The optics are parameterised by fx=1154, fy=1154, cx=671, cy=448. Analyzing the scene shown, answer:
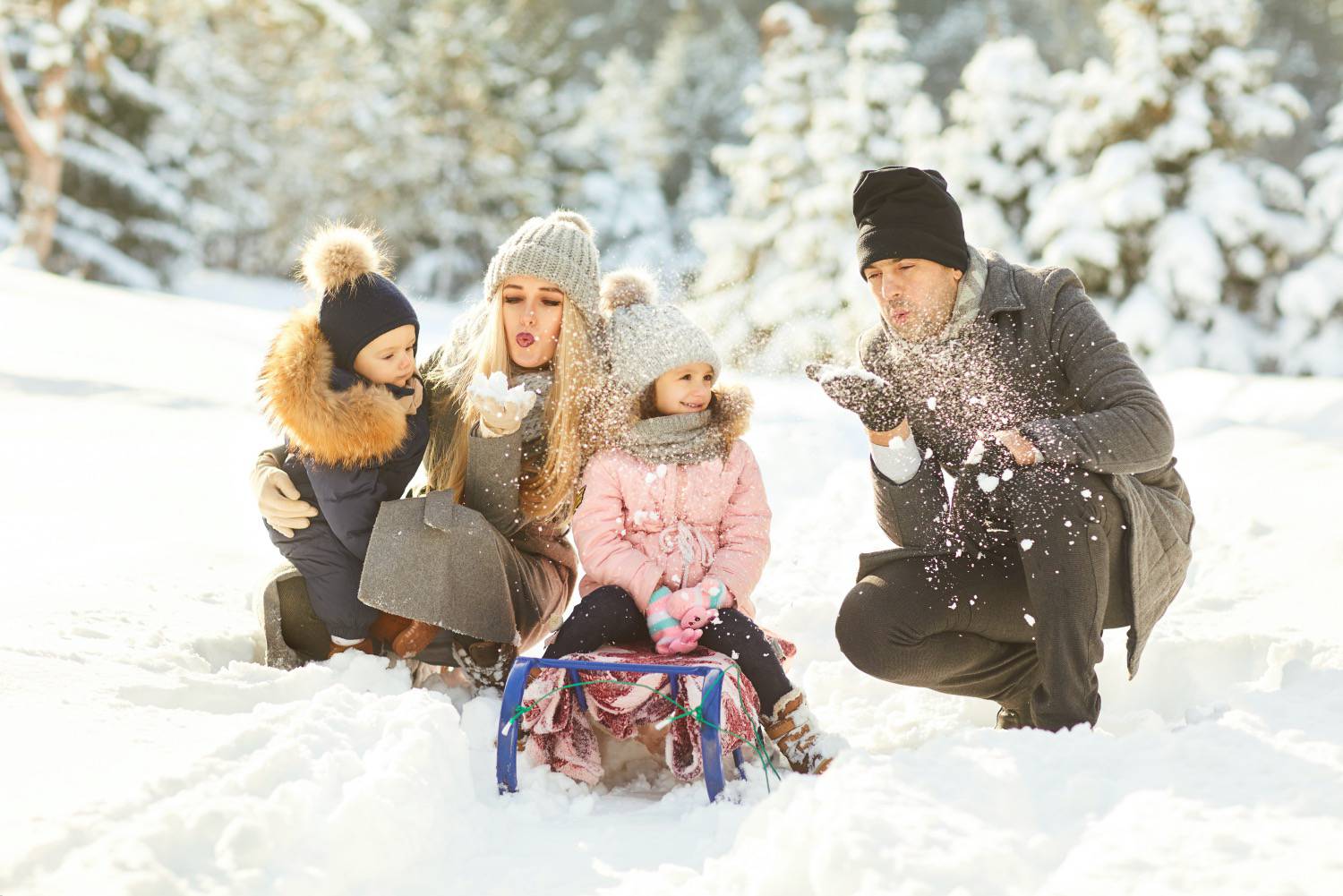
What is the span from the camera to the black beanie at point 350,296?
10.7ft

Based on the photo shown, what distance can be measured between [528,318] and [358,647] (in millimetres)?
1074

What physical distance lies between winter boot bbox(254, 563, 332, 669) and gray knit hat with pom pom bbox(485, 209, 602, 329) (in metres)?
1.02

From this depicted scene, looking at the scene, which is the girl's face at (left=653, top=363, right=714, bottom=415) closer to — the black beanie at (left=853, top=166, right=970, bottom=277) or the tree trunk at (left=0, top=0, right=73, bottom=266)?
the black beanie at (left=853, top=166, right=970, bottom=277)

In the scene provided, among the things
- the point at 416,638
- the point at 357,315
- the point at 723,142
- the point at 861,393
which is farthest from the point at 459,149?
the point at 861,393

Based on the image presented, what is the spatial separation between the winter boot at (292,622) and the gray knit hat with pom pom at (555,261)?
1.02 meters

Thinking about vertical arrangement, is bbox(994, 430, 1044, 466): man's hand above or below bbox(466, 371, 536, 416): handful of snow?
below

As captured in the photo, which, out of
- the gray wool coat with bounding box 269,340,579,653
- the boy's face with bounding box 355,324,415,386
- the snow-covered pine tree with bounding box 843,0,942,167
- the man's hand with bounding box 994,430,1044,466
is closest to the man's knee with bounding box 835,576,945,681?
the man's hand with bounding box 994,430,1044,466

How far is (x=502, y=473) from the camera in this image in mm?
3150

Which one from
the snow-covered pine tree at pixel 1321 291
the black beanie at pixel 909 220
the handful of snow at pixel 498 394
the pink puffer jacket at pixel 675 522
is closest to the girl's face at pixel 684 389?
the pink puffer jacket at pixel 675 522

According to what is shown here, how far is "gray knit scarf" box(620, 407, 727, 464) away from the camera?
3.15 meters

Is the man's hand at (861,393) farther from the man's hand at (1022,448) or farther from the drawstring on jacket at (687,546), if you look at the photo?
the drawstring on jacket at (687,546)

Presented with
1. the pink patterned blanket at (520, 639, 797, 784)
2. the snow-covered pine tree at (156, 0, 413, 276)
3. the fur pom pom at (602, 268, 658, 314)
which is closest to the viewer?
the pink patterned blanket at (520, 639, 797, 784)

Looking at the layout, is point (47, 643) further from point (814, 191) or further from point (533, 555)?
point (814, 191)

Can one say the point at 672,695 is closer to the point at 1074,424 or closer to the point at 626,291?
the point at 1074,424
